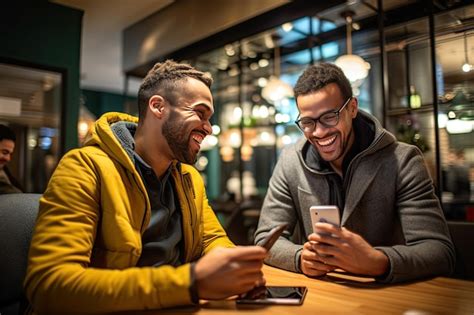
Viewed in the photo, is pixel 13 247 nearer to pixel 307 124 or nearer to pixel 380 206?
pixel 307 124

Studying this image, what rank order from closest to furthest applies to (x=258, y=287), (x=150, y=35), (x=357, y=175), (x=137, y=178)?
(x=258, y=287) → (x=137, y=178) → (x=357, y=175) → (x=150, y=35)

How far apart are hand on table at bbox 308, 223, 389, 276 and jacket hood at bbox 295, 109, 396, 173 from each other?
48 cm

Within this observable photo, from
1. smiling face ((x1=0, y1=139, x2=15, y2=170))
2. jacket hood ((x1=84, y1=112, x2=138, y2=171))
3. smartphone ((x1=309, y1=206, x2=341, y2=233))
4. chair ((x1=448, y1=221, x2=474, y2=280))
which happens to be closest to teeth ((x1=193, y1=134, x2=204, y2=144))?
jacket hood ((x1=84, y1=112, x2=138, y2=171))

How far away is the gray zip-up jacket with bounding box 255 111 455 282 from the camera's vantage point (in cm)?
135

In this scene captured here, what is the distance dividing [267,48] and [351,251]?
4595 mm

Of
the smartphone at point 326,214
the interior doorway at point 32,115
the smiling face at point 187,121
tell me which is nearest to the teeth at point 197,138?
the smiling face at point 187,121

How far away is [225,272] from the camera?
0.97 metres

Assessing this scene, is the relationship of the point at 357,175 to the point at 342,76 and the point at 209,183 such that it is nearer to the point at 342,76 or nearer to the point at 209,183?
the point at 342,76

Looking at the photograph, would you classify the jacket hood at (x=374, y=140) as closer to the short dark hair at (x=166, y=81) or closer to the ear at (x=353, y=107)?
the ear at (x=353, y=107)

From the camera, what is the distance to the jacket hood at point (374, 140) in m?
1.60

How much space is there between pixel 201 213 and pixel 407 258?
2.79ft

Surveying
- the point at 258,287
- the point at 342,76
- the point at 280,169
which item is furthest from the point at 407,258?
the point at 342,76

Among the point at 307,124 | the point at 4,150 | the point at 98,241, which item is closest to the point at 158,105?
the point at 98,241

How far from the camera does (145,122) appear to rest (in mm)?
1438
